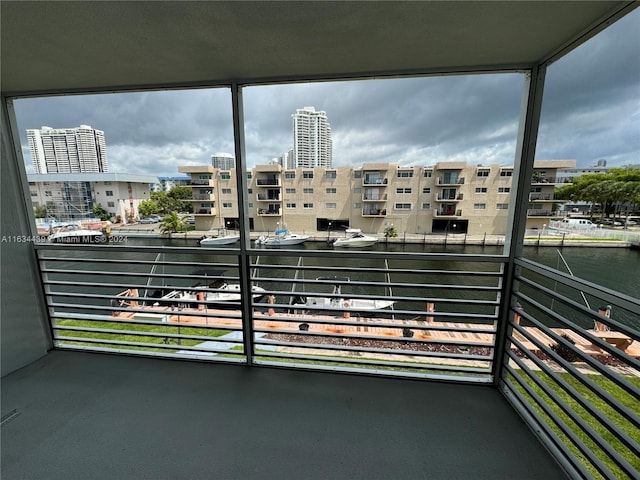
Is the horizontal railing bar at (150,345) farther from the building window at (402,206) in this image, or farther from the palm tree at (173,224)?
the building window at (402,206)

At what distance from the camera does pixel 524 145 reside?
1.42 m

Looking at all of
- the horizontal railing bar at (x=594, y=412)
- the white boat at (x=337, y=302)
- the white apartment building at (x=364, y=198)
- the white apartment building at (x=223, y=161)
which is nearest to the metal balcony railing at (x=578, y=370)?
the horizontal railing bar at (x=594, y=412)

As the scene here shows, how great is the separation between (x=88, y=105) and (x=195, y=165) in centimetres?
80

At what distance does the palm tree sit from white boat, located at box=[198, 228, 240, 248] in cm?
32

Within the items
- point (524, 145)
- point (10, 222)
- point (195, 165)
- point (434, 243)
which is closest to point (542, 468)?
point (524, 145)

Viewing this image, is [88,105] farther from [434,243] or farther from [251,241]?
[434,243]

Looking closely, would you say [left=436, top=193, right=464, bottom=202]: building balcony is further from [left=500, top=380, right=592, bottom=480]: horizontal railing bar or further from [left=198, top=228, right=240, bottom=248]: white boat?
[left=198, top=228, right=240, bottom=248]: white boat

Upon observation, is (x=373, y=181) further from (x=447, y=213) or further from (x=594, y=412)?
(x=594, y=412)

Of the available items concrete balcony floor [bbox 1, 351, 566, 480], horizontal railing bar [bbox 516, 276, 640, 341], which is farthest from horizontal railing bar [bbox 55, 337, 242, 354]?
horizontal railing bar [bbox 516, 276, 640, 341]

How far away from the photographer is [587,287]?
104cm

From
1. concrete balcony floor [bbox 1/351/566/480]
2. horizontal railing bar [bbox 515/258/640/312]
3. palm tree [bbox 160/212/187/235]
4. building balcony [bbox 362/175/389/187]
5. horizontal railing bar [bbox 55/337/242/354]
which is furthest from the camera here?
building balcony [bbox 362/175/389/187]

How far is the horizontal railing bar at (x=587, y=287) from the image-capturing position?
2.94 feet

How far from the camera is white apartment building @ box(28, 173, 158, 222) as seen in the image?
197 cm

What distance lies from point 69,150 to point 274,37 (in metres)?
2.02
